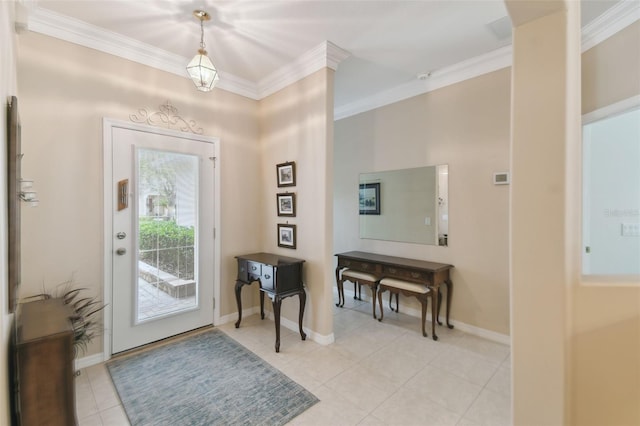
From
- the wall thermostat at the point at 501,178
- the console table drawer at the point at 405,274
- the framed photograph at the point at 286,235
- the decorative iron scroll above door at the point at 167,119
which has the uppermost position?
the decorative iron scroll above door at the point at 167,119

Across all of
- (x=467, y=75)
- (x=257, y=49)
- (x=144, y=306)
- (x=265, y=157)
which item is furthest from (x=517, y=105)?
(x=144, y=306)

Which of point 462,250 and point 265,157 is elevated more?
point 265,157

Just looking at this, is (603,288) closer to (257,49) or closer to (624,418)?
(624,418)

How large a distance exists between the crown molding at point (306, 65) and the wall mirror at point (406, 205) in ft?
5.17

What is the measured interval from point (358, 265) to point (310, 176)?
1.37 meters

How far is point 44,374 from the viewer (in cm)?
145

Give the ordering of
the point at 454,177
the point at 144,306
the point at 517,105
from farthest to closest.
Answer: the point at 454,177, the point at 144,306, the point at 517,105

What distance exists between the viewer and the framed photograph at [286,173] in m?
3.23

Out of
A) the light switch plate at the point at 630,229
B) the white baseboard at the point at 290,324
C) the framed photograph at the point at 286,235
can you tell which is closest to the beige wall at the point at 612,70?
the light switch plate at the point at 630,229

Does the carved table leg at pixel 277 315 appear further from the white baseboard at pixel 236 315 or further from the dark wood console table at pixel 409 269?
the dark wood console table at pixel 409 269

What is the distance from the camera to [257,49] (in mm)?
2820

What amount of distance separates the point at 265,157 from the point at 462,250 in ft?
8.38

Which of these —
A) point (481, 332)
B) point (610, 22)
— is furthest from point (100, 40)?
point (481, 332)

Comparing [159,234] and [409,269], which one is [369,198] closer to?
[409,269]
